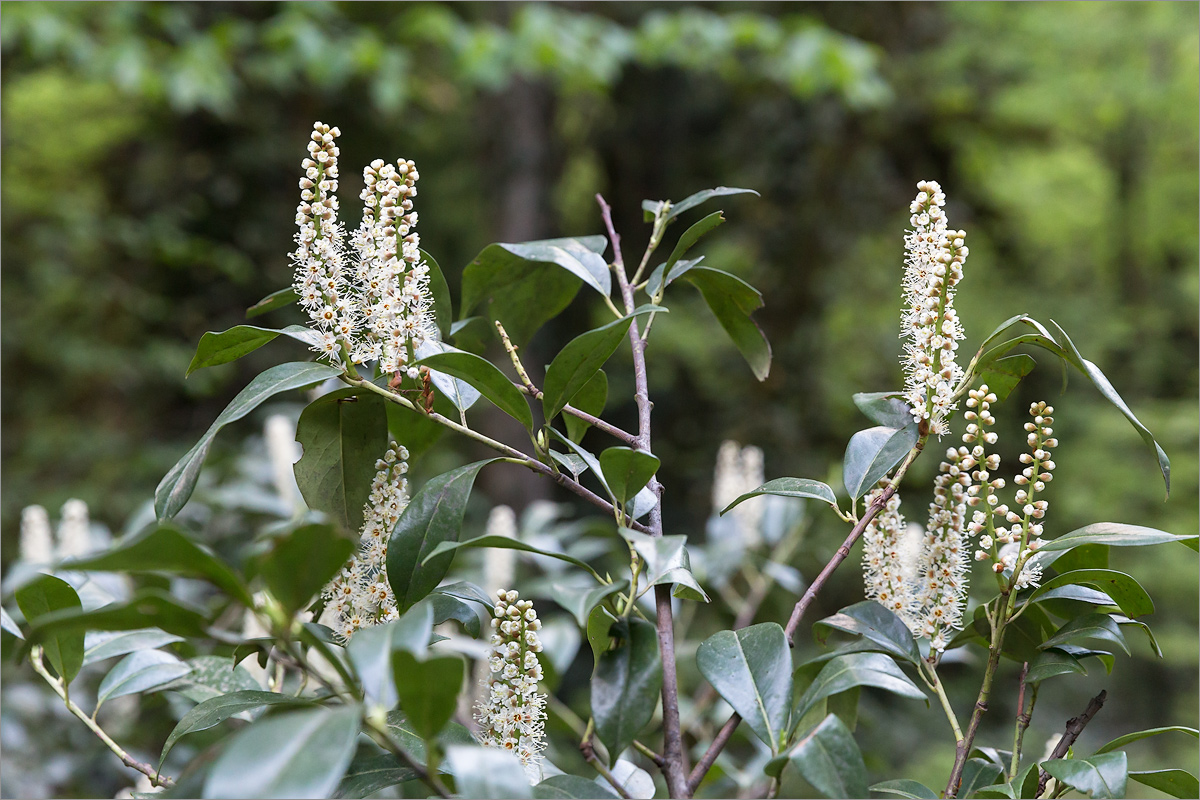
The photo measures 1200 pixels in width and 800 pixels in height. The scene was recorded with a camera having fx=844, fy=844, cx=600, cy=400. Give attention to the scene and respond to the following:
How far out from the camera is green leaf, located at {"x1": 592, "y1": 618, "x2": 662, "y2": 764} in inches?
14.1

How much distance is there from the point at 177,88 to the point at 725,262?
1.71 metres

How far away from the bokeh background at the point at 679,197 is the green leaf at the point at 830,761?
6.87 feet

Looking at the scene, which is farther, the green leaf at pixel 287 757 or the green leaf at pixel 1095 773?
the green leaf at pixel 1095 773

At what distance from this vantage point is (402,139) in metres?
3.58

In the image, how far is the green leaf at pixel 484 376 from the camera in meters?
0.40

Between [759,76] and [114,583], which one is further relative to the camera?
[759,76]

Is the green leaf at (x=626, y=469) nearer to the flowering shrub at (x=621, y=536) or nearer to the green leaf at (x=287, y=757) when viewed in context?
the flowering shrub at (x=621, y=536)

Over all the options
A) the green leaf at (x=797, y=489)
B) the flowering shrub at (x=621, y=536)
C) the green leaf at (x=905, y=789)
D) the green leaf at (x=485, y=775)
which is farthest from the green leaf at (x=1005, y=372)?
the green leaf at (x=485, y=775)

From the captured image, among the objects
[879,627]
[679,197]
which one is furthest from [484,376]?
[679,197]

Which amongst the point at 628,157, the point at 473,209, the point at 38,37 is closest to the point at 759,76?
the point at 628,157

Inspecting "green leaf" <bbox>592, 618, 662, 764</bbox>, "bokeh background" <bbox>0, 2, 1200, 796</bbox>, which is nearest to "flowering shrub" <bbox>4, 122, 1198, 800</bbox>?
"green leaf" <bbox>592, 618, 662, 764</bbox>

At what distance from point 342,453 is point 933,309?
31 cm

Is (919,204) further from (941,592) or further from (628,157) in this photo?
(628,157)

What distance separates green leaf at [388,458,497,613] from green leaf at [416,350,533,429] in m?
0.05
